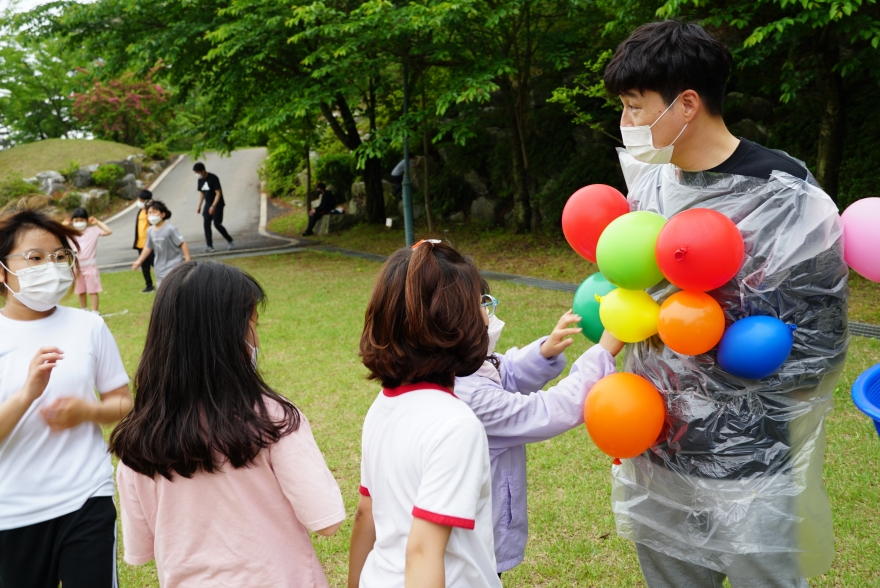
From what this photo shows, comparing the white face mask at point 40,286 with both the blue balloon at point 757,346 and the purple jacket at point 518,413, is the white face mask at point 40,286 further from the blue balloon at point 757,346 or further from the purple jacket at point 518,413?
the blue balloon at point 757,346

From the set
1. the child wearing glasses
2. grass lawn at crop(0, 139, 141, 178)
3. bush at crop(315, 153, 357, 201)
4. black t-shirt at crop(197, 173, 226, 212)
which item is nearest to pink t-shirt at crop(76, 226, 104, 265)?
black t-shirt at crop(197, 173, 226, 212)

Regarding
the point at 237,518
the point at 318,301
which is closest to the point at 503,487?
the point at 237,518

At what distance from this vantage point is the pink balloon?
1749mm

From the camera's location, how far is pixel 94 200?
23.5 meters

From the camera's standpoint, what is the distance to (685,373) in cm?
192

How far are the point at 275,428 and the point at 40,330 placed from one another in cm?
101

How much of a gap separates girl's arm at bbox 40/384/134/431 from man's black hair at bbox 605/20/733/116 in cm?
170

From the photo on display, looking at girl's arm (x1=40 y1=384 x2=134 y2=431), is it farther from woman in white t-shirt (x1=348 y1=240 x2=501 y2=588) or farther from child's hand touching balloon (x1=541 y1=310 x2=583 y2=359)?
child's hand touching balloon (x1=541 y1=310 x2=583 y2=359)

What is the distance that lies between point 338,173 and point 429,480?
1916 cm

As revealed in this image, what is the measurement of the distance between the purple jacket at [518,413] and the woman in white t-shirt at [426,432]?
1.09 feet

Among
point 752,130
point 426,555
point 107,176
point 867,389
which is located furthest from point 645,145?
point 107,176

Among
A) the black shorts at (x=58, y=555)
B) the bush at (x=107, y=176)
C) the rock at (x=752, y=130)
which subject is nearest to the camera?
the black shorts at (x=58, y=555)

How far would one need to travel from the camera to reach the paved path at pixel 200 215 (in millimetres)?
17188

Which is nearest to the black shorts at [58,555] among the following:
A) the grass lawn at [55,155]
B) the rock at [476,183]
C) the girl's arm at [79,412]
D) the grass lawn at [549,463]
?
the girl's arm at [79,412]
